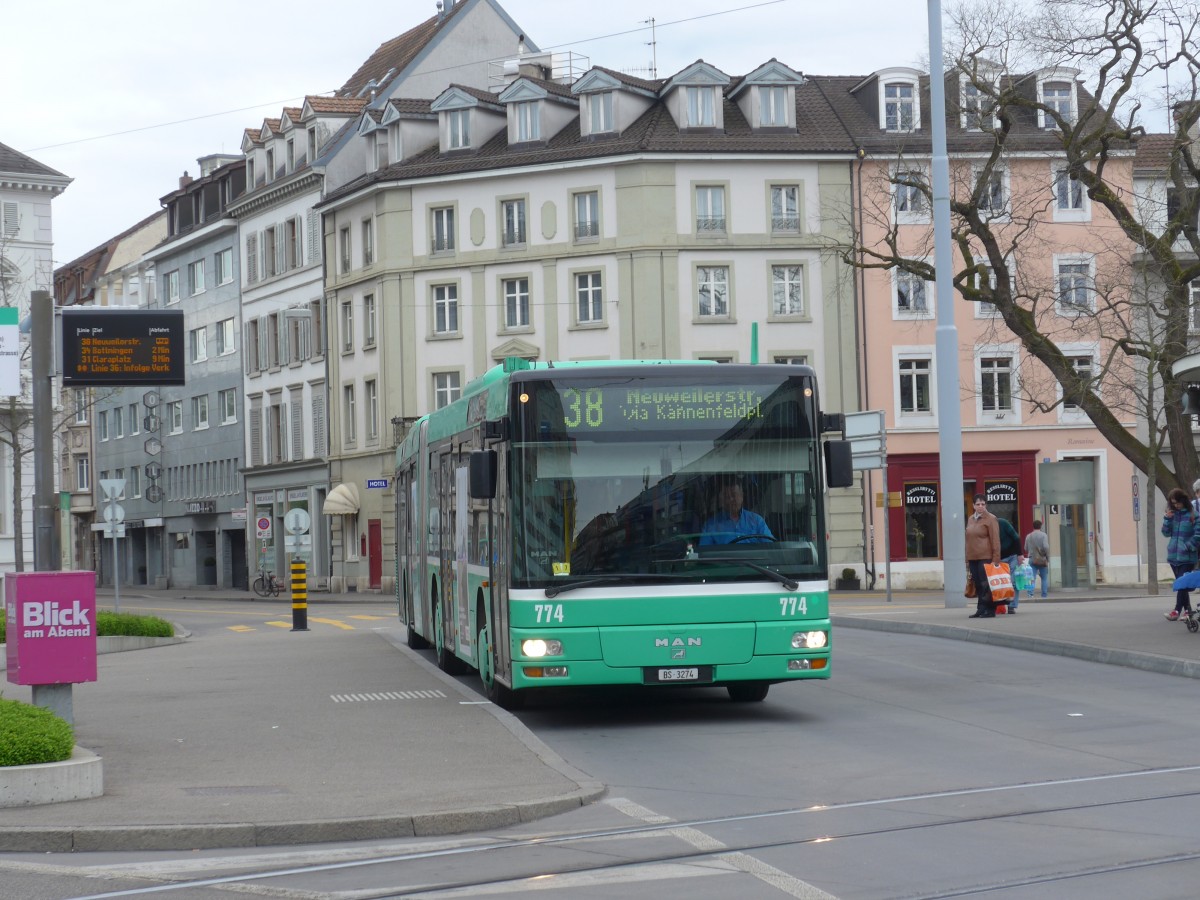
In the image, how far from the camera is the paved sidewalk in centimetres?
948

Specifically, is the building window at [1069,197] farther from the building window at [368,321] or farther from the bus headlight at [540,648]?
the bus headlight at [540,648]

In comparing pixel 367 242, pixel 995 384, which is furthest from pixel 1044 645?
pixel 367 242

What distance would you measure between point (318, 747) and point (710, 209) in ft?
138

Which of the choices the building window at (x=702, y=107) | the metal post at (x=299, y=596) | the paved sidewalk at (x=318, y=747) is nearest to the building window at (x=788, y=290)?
the building window at (x=702, y=107)

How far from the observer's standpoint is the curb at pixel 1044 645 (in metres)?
17.9

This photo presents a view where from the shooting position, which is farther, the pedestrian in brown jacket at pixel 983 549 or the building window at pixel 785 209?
the building window at pixel 785 209

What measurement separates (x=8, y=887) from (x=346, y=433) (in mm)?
53872

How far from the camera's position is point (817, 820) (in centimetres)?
955

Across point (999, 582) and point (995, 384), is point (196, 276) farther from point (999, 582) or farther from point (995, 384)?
point (999, 582)

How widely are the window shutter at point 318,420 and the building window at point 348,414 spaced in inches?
89.8

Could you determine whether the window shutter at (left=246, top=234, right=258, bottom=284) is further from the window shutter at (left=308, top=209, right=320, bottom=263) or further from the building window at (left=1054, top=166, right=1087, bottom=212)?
the building window at (left=1054, top=166, right=1087, bottom=212)

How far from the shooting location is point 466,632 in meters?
17.5

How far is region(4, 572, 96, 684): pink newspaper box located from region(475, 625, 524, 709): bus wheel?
392 centimetres

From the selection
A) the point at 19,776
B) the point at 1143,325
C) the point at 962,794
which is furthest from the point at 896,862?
the point at 1143,325
